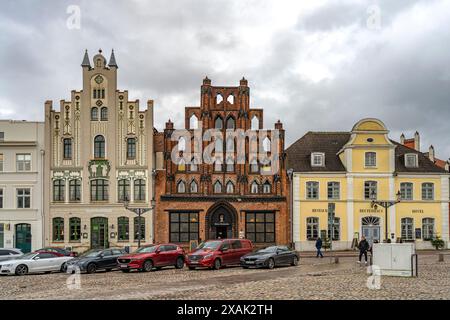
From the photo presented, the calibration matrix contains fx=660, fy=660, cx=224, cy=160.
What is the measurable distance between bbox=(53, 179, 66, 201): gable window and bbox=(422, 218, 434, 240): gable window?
1227 inches

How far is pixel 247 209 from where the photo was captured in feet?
185

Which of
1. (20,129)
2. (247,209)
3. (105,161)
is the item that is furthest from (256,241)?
Result: (20,129)

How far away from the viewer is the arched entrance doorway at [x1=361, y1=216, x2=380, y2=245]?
57.2m

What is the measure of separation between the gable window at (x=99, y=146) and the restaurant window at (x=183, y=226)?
25.8ft

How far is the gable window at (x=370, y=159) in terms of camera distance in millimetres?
57750

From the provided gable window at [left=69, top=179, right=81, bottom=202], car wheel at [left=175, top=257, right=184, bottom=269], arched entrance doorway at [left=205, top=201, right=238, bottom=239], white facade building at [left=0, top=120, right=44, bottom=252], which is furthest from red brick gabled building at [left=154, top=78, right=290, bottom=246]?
car wheel at [left=175, top=257, right=184, bottom=269]

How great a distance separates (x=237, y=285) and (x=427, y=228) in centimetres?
3663

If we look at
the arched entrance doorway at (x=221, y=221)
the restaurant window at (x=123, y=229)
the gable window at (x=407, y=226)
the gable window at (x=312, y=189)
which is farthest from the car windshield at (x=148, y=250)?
the gable window at (x=407, y=226)

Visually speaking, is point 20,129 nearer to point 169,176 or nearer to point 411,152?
point 169,176

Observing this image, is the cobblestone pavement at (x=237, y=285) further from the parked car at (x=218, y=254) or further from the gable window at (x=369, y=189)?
the gable window at (x=369, y=189)

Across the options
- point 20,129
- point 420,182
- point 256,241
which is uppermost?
point 20,129

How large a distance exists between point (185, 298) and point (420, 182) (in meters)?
41.2

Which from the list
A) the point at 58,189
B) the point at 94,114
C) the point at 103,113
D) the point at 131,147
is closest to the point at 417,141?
the point at 131,147

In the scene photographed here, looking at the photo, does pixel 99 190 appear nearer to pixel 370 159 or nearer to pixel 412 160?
pixel 370 159
